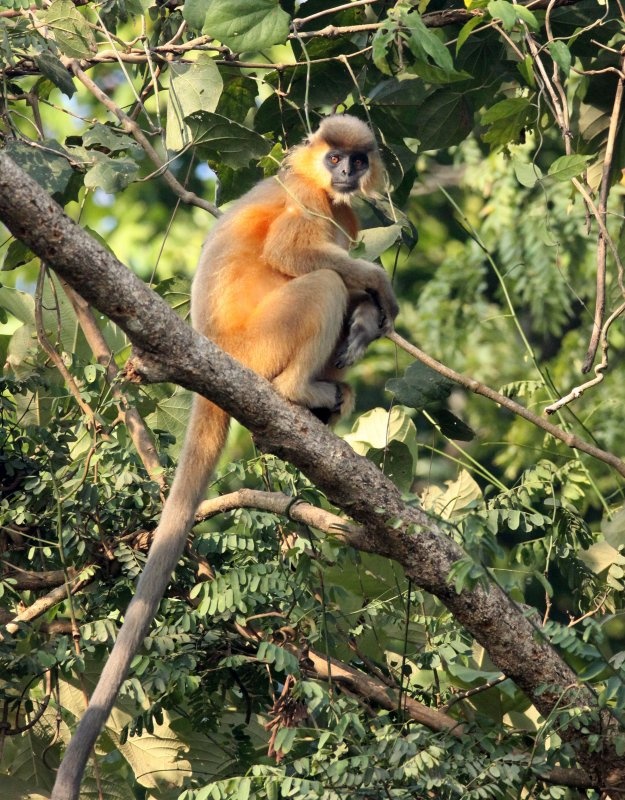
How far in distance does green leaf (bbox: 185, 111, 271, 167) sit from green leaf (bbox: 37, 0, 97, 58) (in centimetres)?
56

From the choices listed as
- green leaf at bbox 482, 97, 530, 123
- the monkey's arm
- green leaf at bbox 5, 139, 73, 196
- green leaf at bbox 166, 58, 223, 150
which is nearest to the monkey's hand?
the monkey's arm

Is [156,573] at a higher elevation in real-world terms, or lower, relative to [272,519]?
higher

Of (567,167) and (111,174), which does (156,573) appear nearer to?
(111,174)

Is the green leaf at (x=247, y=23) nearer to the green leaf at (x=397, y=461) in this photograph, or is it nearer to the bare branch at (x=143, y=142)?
the bare branch at (x=143, y=142)

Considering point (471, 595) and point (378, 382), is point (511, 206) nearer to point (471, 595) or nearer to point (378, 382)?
point (378, 382)


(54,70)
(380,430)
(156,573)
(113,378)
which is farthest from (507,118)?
(156,573)

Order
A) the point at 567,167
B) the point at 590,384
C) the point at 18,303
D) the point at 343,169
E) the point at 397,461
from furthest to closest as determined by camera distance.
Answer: the point at 18,303 < the point at 343,169 < the point at 397,461 < the point at 567,167 < the point at 590,384

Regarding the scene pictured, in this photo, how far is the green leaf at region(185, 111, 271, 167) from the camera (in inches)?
158

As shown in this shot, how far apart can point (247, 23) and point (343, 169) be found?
0.79 meters

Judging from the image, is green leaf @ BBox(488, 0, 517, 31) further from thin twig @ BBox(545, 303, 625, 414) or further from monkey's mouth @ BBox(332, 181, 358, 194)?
monkey's mouth @ BBox(332, 181, 358, 194)

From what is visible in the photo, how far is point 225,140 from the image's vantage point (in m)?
4.08

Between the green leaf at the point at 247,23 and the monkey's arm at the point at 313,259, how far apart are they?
2.13 ft

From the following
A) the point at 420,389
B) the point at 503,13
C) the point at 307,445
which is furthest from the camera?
the point at 420,389

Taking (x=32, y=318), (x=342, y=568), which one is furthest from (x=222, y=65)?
(x=342, y=568)
